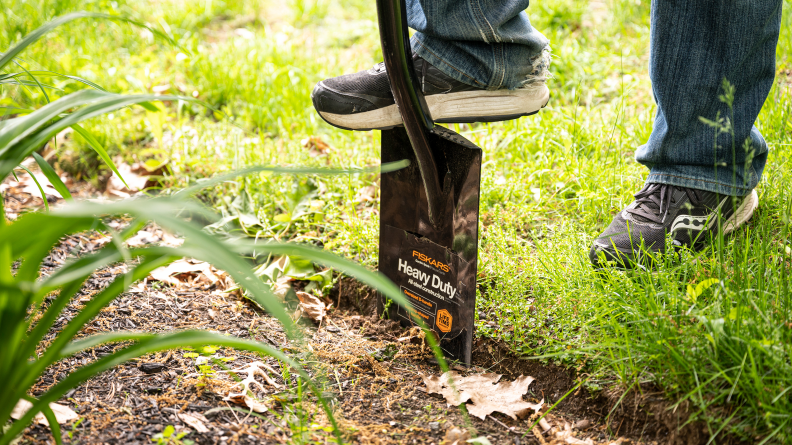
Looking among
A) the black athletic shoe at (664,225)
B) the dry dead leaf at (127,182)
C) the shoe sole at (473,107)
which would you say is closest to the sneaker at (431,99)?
the shoe sole at (473,107)

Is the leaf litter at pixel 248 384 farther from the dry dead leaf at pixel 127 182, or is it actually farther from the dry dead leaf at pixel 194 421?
the dry dead leaf at pixel 127 182

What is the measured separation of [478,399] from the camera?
141 cm

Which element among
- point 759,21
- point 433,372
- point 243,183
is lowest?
point 433,372

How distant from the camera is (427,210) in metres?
1.64

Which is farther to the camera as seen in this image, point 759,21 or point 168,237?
point 168,237

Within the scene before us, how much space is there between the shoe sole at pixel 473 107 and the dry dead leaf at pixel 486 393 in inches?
28.7

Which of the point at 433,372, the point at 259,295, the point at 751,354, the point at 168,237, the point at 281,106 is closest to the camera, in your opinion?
the point at 259,295

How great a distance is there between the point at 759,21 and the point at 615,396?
104cm

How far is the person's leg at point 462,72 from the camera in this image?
5.05 ft

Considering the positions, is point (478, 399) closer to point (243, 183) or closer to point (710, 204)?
point (710, 204)

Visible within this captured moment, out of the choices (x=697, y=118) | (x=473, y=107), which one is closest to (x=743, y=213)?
(x=697, y=118)

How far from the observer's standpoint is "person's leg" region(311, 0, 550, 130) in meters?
1.54

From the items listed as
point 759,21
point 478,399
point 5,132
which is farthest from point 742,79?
point 5,132

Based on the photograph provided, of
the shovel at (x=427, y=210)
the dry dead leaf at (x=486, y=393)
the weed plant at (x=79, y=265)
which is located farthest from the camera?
the shovel at (x=427, y=210)
